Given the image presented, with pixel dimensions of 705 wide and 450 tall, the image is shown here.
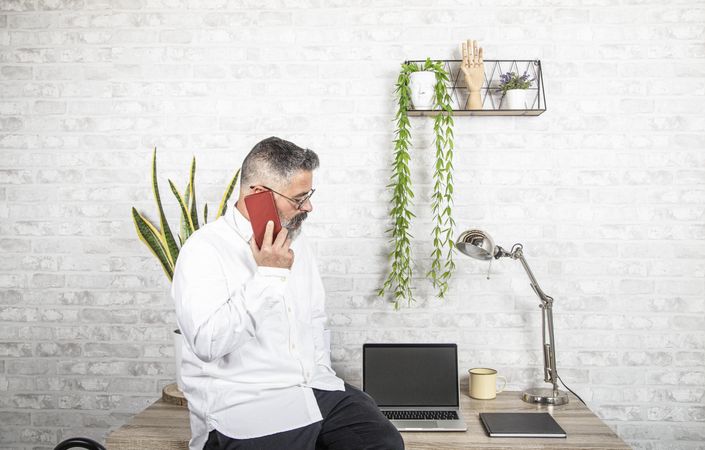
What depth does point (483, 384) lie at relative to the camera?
100.0 inches

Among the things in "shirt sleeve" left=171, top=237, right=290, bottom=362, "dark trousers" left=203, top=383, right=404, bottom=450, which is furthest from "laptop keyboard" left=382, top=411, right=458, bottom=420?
"shirt sleeve" left=171, top=237, right=290, bottom=362

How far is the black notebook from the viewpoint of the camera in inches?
84.0

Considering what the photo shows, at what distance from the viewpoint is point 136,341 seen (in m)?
2.77

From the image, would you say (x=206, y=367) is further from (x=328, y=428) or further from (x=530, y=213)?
(x=530, y=213)

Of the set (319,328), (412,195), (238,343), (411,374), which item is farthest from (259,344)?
(412,195)

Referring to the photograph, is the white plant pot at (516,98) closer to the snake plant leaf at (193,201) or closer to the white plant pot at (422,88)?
the white plant pot at (422,88)

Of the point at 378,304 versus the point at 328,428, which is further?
the point at 378,304

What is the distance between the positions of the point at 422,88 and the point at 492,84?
345 mm

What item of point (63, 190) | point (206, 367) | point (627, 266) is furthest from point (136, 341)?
point (627, 266)

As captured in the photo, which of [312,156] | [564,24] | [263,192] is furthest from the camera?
[564,24]

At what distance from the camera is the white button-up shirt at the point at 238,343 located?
182cm

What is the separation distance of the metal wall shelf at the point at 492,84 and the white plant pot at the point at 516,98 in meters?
0.05

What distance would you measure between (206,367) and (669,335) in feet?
6.31

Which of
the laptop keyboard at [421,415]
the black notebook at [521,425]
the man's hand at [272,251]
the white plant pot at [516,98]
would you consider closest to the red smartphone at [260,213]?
the man's hand at [272,251]
